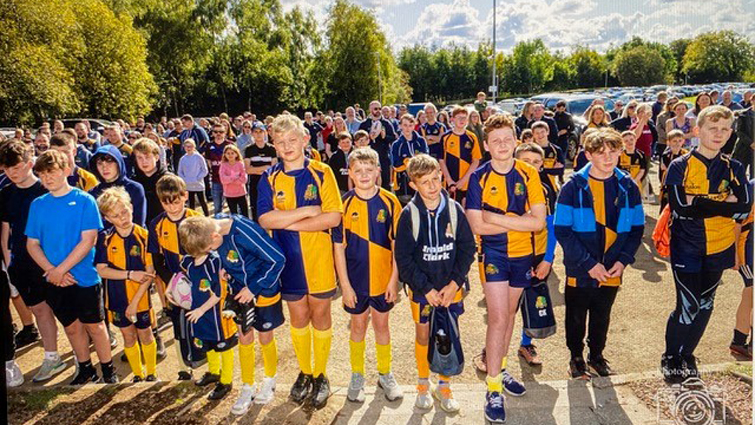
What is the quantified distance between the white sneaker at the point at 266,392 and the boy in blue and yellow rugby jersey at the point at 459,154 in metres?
4.57

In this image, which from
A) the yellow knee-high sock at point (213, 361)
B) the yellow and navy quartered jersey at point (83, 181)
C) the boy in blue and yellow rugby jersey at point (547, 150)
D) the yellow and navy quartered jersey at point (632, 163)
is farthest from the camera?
the yellow and navy quartered jersey at point (632, 163)

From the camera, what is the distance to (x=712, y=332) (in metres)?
4.70

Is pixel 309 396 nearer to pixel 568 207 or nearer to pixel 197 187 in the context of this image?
pixel 568 207

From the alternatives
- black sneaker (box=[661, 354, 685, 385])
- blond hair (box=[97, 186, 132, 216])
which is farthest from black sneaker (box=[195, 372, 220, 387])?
black sneaker (box=[661, 354, 685, 385])

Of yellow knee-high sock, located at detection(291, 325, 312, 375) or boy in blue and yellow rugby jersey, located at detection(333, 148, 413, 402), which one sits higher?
boy in blue and yellow rugby jersey, located at detection(333, 148, 413, 402)

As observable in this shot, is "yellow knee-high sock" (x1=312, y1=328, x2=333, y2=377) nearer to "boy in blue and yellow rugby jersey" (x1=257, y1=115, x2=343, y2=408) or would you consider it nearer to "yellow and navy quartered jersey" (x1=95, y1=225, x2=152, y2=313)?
"boy in blue and yellow rugby jersey" (x1=257, y1=115, x2=343, y2=408)

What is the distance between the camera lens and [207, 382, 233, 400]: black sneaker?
11.9 feet

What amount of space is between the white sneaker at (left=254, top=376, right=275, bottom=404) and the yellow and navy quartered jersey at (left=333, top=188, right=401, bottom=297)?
101cm

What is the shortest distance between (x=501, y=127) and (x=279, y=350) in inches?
121

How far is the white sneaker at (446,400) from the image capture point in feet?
11.2

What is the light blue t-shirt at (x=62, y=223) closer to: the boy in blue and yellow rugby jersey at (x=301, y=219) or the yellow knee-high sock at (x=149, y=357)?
the yellow knee-high sock at (x=149, y=357)

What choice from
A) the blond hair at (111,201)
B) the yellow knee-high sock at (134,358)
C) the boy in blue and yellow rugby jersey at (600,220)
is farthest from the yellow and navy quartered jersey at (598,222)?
the yellow knee-high sock at (134,358)

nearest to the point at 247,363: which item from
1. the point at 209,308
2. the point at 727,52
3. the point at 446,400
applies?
the point at 209,308

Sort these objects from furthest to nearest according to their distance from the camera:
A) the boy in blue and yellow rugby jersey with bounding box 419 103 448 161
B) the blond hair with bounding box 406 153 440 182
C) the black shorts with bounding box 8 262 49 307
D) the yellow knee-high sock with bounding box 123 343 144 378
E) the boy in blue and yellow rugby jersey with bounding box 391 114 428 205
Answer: the boy in blue and yellow rugby jersey with bounding box 419 103 448 161 → the boy in blue and yellow rugby jersey with bounding box 391 114 428 205 → the black shorts with bounding box 8 262 49 307 → the yellow knee-high sock with bounding box 123 343 144 378 → the blond hair with bounding box 406 153 440 182
